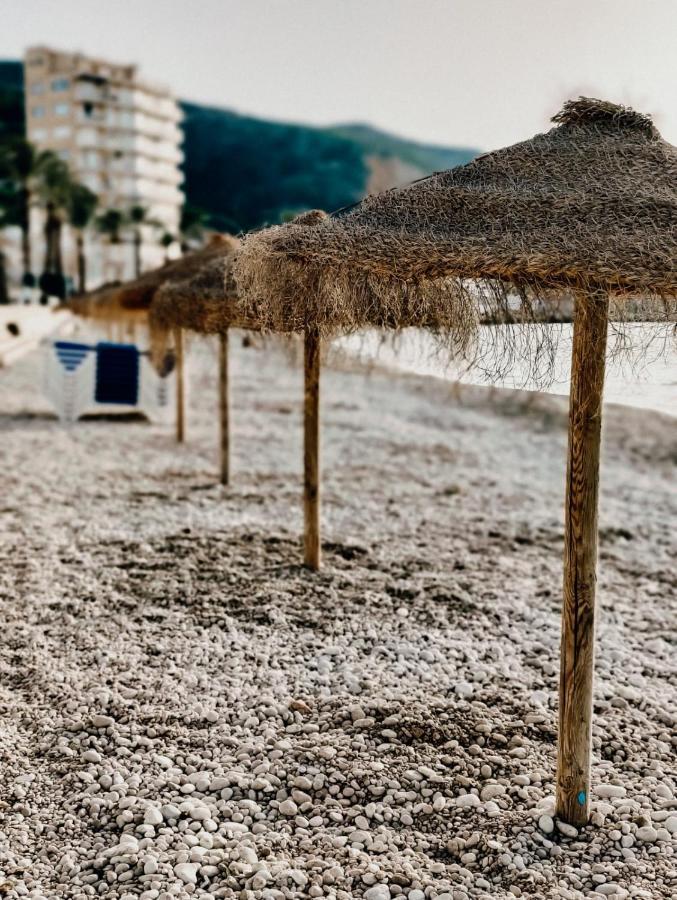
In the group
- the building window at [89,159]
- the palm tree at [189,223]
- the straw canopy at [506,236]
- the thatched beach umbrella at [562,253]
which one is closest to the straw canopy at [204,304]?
the straw canopy at [506,236]

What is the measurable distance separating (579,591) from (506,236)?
1.30 metres

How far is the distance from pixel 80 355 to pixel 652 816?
32.4 ft

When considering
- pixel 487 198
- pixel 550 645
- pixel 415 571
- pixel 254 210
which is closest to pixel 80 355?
pixel 415 571

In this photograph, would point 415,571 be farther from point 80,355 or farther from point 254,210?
point 254,210

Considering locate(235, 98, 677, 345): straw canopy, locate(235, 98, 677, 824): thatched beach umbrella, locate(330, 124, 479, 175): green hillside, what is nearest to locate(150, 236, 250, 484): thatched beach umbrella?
locate(235, 98, 677, 345): straw canopy

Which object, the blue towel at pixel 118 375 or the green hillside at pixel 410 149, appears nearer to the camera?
the blue towel at pixel 118 375

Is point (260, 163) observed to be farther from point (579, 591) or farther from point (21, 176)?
point (579, 591)

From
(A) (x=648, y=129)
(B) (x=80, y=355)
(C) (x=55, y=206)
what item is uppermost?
(C) (x=55, y=206)

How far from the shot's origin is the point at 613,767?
3369 mm

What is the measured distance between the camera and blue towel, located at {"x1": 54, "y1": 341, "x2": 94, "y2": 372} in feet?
36.9

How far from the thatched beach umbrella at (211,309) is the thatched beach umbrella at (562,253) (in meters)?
2.30

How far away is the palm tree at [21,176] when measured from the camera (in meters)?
39.6

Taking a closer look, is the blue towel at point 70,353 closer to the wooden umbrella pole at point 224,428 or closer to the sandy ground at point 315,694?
the sandy ground at point 315,694

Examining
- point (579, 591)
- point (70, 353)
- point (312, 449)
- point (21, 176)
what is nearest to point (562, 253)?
point (579, 591)
